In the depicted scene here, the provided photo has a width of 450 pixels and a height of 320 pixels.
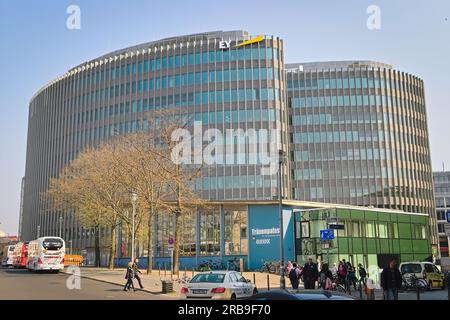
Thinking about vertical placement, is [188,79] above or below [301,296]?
above

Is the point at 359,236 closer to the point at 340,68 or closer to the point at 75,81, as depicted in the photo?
the point at 340,68

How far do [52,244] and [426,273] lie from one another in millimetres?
29701

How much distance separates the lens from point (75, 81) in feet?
309

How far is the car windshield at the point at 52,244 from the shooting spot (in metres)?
40.2

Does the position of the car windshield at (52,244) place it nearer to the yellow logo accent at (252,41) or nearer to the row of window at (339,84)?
the yellow logo accent at (252,41)

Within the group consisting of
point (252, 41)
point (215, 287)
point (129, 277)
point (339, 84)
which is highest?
point (252, 41)

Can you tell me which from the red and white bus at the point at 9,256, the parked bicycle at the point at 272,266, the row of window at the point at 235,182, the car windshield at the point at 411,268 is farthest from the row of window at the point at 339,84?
the car windshield at the point at 411,268

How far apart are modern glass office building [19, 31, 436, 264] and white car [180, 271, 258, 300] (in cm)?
5341

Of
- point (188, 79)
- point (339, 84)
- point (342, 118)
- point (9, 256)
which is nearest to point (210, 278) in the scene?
point (9, 256)

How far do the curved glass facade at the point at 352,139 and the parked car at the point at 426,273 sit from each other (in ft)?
208

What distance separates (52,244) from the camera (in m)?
40.4

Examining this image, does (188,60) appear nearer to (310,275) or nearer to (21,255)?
(21,255)

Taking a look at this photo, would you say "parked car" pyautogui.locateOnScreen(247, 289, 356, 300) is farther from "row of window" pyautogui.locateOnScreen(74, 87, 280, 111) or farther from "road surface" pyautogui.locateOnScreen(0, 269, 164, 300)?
"row of window" pyautogui.locateOnScreen(74, 87, 280, 111)
